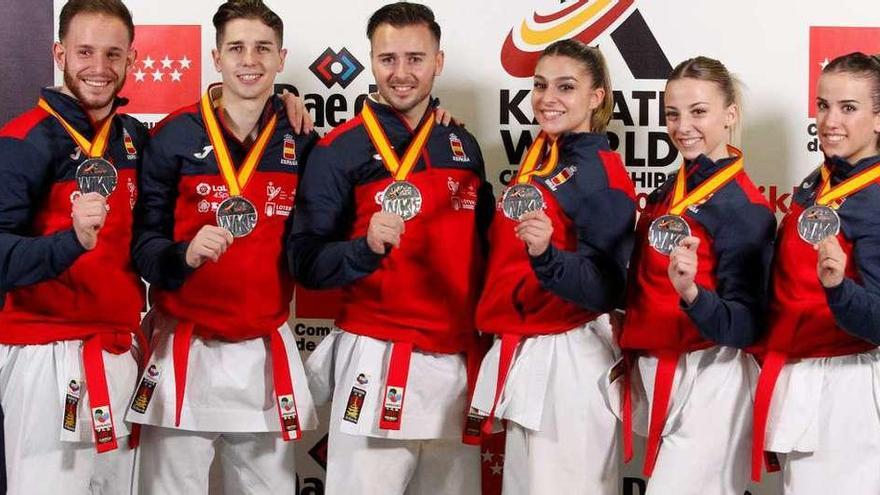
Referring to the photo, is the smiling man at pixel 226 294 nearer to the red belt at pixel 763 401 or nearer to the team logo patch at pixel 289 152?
the team logo patch at pixel 289 152

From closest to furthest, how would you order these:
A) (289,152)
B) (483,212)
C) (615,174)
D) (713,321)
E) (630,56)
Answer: (713,321), (615,174), (289,152), (483,212), (630,56)

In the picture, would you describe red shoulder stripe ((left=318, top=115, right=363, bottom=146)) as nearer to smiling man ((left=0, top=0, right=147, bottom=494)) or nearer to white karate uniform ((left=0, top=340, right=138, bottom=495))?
smiling man ((left=0, top=0, right=147, bottom=494))

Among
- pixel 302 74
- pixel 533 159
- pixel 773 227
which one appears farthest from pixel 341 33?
pixel 773 227

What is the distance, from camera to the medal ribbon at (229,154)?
3803 mm

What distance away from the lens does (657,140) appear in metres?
4.77

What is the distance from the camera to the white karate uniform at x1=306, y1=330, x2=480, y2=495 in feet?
12.4

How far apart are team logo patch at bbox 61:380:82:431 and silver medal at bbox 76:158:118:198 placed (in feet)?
2.14

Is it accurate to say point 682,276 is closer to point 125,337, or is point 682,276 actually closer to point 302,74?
point 125,337

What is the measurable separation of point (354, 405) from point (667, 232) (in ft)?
4.02

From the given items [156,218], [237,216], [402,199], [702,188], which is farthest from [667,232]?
[156,218]

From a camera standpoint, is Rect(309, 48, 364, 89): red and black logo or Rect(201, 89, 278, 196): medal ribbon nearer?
Rect(201, 89, 278, 196): medal ribbon

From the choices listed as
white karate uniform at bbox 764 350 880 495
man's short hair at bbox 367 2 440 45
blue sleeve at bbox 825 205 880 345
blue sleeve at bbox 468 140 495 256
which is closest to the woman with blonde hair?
blue sleeve at bbox 468 140 495 256

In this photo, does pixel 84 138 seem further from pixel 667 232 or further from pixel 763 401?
pixel 763 401

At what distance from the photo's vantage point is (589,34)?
15.7 ft
